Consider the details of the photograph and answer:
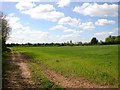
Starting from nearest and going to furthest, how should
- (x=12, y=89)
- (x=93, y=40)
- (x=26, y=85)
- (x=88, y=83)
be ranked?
(x=12, y=89), (x=26, y=85), (x=88, y=83), (x=93, y=40)

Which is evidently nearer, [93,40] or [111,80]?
[111,80]

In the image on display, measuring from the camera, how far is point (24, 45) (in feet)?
542

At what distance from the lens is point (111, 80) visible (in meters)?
16.7

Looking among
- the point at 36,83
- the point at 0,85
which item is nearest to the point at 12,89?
the point at 0,85

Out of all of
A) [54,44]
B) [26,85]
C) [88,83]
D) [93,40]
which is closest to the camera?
[26,85]

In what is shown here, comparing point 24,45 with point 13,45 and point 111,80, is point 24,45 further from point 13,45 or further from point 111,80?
point 111,80

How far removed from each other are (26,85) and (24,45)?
151571 mm

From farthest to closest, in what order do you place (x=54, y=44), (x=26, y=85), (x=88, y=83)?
(x=54, y=44) < (x=88, y=83) < (x=26, y=85)

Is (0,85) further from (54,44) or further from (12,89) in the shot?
(54,44)

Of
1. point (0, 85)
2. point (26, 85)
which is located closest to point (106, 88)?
point (26, 85)

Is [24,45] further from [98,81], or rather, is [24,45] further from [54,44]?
[98,81]

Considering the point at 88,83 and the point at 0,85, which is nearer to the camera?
the point at 0,85

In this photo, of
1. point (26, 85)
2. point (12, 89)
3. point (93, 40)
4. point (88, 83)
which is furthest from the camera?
point (93, 40)

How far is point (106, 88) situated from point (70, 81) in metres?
2.97
